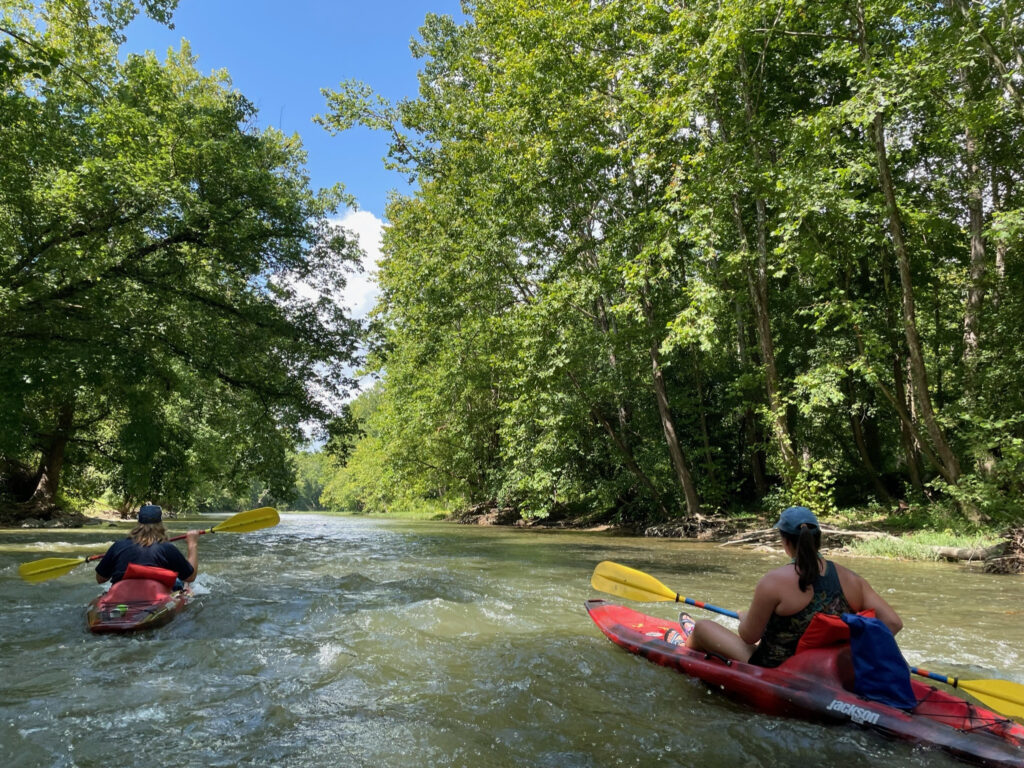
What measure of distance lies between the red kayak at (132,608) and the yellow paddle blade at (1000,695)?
18.7 ft

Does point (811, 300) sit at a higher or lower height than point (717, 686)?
higher

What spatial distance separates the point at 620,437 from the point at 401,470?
13148 millimetres

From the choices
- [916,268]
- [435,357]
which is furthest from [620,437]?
[916,268]

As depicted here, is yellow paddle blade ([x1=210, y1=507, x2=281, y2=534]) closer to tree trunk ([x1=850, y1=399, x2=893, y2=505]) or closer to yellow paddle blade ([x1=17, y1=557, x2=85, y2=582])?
yellow paddle blade ([x1=17, y1=557, x2=85, y2=582])

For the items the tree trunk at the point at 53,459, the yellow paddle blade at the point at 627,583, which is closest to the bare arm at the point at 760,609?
the yellow paddle blade at the point at 627,583

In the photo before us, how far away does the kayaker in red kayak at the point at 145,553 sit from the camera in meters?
5.25

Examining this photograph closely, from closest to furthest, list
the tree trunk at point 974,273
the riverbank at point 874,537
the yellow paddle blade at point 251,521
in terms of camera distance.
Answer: the yellow paddle blade at point 251,521, the riverbank at point 874,537, the tree trunk at point 974,273

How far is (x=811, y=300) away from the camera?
46.4ft

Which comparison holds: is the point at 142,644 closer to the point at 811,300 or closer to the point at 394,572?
the point at 394,572

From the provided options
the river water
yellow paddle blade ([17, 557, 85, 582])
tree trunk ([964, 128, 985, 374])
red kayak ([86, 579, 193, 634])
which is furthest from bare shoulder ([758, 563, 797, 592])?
tree trunk ([964, 128, 985, 374])

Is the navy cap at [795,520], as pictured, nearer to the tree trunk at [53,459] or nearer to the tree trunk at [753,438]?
the tree trunk at [753,438]

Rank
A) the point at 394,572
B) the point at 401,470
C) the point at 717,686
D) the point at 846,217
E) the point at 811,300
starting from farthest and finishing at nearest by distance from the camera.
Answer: the point at 401,470, the point at 811,300, the point at 846,217, the point at 394,572, the point at 717,686

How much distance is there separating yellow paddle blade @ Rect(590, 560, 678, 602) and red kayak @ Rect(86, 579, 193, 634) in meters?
3.76

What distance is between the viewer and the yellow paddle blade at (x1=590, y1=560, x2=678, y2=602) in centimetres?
477
